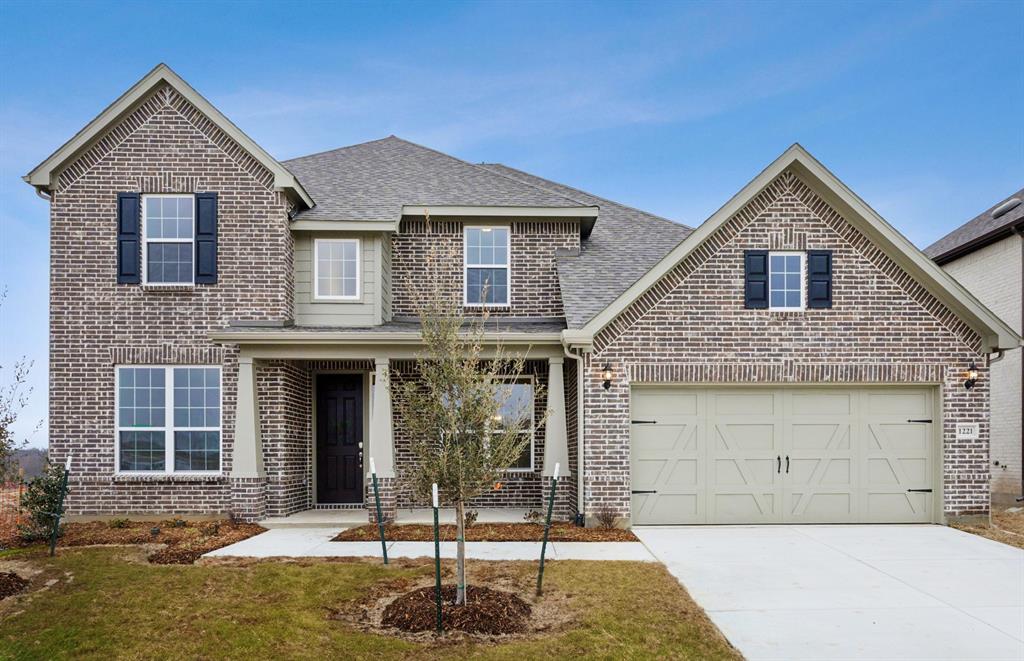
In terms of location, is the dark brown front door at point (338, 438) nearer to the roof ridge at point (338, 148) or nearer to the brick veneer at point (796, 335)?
the brick veneer at point (796, 335)

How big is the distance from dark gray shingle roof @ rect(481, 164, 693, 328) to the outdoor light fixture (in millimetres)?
5106

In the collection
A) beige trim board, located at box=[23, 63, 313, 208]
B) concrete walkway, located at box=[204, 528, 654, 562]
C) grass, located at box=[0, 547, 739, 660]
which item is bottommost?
concrete walkway, located at box=[204, 528, 654, 562]

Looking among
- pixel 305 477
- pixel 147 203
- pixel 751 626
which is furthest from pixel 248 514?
pixel 751 626

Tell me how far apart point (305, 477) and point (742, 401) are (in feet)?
26.0

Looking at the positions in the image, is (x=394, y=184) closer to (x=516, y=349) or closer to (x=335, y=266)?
(x=335, y=266)

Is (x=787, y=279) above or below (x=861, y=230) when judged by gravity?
below

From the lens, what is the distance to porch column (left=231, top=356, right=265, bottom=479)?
37.4ft

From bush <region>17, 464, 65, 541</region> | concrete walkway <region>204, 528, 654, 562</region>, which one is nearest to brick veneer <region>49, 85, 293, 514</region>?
bush <region>17, 464, 65, 541</region>

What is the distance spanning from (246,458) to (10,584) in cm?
392

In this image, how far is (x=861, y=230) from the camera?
36.6ft

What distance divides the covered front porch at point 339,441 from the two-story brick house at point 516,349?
0.16 ft

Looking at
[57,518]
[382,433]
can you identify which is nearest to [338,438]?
[382,433]

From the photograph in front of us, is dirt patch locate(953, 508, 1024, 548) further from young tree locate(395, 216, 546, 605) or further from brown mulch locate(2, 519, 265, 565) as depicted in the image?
brown mulch locate(2, 519, 265, 565)

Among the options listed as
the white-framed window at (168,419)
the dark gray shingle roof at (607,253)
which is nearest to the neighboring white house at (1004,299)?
the dark gray shingle roof at (607,253)
